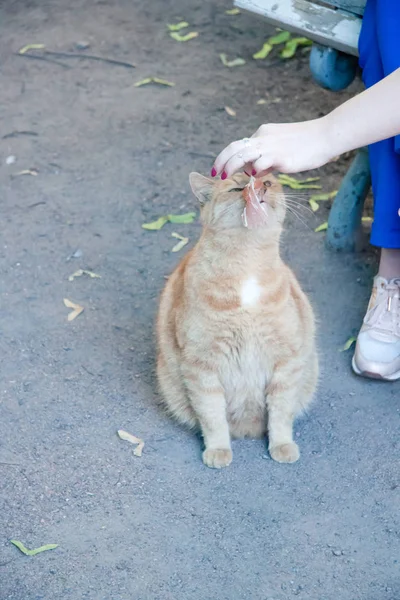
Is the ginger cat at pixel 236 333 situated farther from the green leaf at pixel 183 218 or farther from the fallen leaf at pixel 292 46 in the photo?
the fallen leaf at pixel 292 46

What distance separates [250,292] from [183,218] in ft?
4.45

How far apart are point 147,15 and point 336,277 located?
2622mm

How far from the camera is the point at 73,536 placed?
2.55 m

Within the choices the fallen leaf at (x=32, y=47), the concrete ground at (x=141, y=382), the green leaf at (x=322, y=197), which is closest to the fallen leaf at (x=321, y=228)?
the concrete ground at (x=141, y=382)

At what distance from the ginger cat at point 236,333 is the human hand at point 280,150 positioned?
25 centimetres

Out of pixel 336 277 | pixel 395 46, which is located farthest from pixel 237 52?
pixel 395 46

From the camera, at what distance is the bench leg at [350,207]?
142 inches

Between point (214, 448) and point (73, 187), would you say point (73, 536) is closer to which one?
point (214, 448)

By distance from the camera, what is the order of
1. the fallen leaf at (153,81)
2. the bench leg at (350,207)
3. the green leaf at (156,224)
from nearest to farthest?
the bench leg at (350,207), the green leaf at (156,224), the fallen leaf at (153,81)

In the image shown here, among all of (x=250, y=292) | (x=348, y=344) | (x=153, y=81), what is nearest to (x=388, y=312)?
(x=348, y=344)

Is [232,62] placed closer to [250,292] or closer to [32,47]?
[32,47]

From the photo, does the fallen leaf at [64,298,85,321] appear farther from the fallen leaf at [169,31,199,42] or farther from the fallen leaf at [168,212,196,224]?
the fallen leaf at [169,31,199,42]

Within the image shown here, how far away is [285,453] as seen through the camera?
9.19 feet

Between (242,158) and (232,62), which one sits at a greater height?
(242,158)
